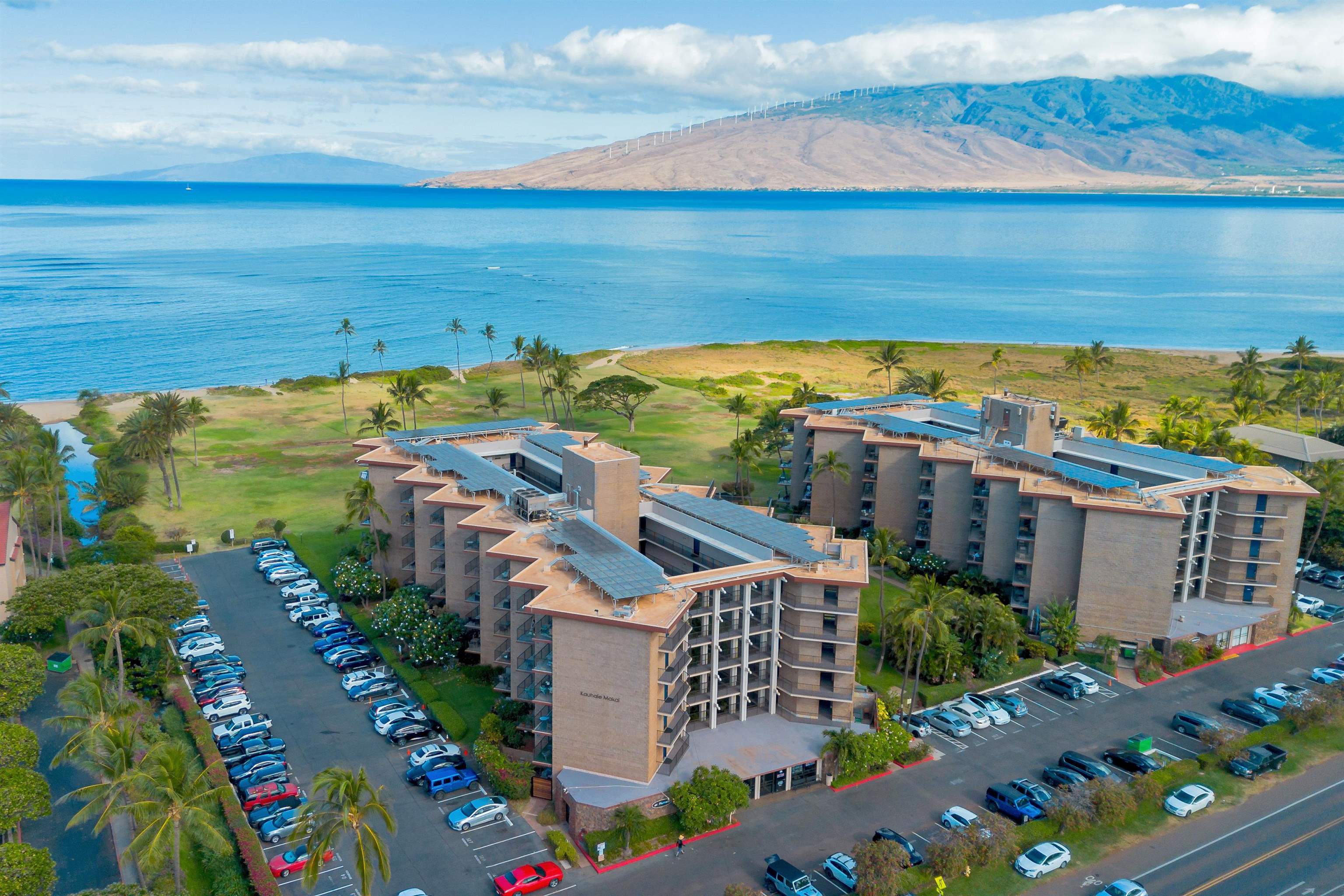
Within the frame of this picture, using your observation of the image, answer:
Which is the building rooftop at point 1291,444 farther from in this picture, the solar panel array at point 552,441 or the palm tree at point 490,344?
the palm tree at point 490,344

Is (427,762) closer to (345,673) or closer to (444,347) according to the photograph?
(345,673)

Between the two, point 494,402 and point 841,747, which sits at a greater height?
point 494,402

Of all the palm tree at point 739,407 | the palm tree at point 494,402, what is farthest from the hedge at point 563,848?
the palm tree at point 494,402

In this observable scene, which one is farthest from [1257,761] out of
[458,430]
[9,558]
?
[9,558]

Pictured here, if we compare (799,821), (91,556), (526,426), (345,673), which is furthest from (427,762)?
(91,556)

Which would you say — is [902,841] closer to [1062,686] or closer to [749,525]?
[749,525]

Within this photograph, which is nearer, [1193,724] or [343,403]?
[1193,724]

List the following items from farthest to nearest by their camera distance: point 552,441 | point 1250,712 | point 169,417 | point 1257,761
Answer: point 169,417
point 552,441
point 1250,712
point 1257,761

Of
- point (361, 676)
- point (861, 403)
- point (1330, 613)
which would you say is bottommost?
point (361, 676)

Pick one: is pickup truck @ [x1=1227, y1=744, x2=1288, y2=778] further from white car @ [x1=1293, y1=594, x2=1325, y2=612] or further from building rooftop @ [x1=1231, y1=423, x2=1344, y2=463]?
building rooftop @ [x1=1231, y1=423, x2=1344, y2=463]
